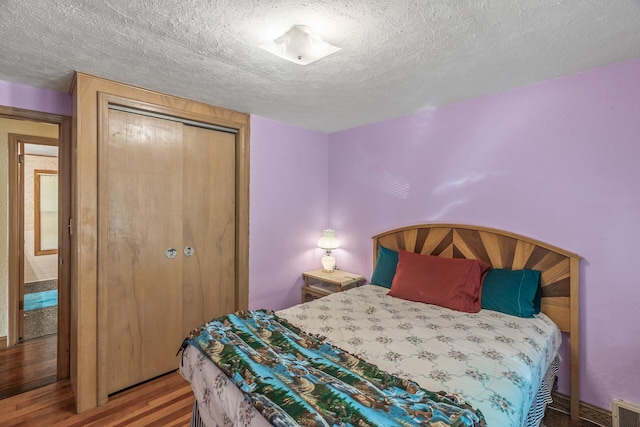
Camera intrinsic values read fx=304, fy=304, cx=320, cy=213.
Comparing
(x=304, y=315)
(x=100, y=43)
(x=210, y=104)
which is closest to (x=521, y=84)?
(x=304, y=315)

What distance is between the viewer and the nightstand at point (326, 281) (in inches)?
122

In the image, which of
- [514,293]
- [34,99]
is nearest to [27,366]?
[34,99]

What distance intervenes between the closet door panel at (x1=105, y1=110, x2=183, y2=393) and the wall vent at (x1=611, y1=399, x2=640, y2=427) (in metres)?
3.09

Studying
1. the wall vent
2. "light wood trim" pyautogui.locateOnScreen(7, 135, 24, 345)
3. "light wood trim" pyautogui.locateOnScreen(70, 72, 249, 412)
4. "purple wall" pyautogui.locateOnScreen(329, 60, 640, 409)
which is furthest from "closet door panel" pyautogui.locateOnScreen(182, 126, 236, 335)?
the wall vent

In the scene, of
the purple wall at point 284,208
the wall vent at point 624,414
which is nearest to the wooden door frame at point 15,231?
the purple wall at point 284,208

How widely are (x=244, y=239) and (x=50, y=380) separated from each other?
72.9 inches

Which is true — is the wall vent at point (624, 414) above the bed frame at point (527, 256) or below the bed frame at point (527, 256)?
below

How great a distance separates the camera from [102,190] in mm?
2105

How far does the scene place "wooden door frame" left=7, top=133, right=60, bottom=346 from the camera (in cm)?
295

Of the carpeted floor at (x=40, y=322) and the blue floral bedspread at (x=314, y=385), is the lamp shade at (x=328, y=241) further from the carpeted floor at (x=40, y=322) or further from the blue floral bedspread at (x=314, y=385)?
the carpeted floor at (x=40, y=322)

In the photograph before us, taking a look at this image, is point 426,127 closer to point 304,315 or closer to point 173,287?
Answer: point 304,315

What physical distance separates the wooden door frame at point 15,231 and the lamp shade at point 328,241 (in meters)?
2.98

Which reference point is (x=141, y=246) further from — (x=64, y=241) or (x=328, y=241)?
(x=328, y=241)

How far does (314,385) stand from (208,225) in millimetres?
1923
